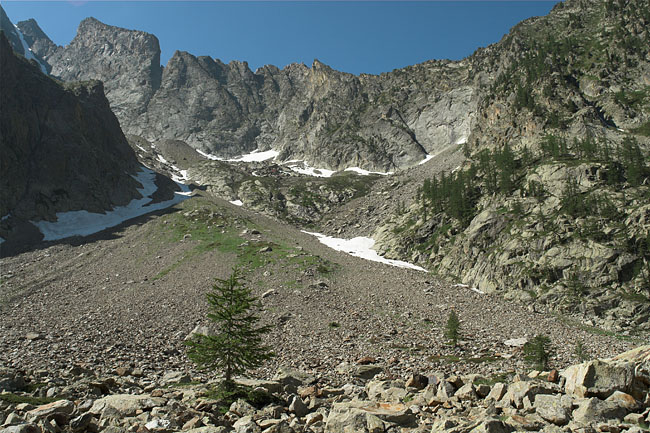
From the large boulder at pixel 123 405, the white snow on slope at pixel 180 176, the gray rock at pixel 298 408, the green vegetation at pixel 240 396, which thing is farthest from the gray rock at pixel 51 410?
the white snow on slope at pixel 180 176

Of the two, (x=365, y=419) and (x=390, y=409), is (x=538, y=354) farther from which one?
(x=365, y=419)

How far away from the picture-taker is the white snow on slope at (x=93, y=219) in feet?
309

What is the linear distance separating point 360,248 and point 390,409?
259ft

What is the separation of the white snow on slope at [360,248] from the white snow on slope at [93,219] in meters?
57.0

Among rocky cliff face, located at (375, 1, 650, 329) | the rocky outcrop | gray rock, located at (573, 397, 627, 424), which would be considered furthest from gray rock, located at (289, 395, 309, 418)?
rocky cliff face, located at (375, 1, 650, 329)

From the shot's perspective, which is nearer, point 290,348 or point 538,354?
point 538,354

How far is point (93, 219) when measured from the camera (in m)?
105

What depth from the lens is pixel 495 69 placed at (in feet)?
554

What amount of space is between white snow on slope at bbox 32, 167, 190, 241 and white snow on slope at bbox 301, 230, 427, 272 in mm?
57035

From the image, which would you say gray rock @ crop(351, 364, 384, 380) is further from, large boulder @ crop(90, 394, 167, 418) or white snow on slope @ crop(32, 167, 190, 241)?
white snow on slope @ crop(32, 167, 190, 241)

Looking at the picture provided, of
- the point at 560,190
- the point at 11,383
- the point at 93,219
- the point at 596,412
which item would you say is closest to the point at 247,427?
the point at 596,412

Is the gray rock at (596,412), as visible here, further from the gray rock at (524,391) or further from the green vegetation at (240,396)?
the green vegetation at (240,396)

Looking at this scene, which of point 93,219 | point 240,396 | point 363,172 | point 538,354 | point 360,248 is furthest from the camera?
point 363,172

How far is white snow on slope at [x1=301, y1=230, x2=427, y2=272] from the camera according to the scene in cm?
7838
